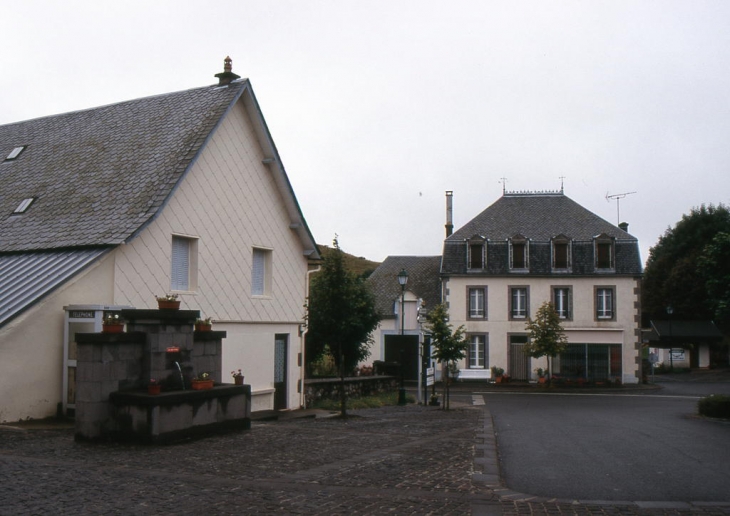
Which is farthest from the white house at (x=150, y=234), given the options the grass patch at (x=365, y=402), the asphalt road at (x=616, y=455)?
the asphalt road at (x=616, y=455)

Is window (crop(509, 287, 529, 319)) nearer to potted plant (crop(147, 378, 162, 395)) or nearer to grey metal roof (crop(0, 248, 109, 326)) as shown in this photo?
grey metal roof (crop(0, 248, 109, 326))

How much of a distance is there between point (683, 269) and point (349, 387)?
4600 cm

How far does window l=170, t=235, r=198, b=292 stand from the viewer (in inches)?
712

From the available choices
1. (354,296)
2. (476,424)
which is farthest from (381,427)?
(354,296)

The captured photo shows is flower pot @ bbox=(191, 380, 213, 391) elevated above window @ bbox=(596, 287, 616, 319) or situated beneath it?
situated beneath

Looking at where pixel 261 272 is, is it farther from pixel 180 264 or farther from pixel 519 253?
pixel 519 253

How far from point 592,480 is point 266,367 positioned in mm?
13625

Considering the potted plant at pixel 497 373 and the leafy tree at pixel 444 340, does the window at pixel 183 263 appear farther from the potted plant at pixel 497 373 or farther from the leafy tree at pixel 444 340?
the potted plant at pixel 497 373

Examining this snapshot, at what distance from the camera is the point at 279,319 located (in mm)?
22594

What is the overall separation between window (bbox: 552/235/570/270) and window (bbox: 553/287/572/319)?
1.31 meters

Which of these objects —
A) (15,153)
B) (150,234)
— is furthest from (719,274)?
(15,153)

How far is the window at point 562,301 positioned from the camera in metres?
45.6

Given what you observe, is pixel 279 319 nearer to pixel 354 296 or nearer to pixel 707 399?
pixel 354 296

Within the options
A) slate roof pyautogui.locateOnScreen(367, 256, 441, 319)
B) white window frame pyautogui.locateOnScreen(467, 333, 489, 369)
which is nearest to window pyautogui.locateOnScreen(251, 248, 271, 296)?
white window frame pyautogui.locateOnScreen(467, 333, 489, 369)
